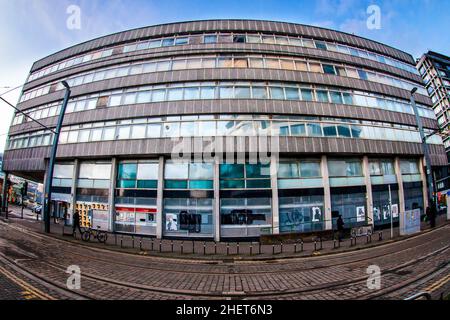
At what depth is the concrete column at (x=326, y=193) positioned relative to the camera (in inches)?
663

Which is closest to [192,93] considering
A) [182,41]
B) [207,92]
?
[207,92]

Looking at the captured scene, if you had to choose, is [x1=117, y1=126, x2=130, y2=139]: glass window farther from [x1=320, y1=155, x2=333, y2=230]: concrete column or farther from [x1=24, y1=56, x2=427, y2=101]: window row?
[x1=320, y1=155, x2=333, y2=230]: concrete column

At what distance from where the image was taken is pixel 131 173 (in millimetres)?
17891

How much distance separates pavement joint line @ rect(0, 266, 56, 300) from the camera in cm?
608

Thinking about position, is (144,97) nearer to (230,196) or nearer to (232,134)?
(232,134)

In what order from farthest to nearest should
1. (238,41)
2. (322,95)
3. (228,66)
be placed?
(238,41) → (322,95) → (228,66)

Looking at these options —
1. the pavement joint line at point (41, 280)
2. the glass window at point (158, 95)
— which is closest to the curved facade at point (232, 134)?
the glass window at point (158, 95)

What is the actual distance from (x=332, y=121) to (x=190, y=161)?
44.1ft

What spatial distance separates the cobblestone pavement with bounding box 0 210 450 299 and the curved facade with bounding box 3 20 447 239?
5.51 m

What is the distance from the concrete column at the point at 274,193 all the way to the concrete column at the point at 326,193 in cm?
430

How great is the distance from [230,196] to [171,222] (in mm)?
5367

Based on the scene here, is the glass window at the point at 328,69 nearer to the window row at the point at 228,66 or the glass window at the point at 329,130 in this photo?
the window row at the point at 228,66

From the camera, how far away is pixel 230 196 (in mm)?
16047
